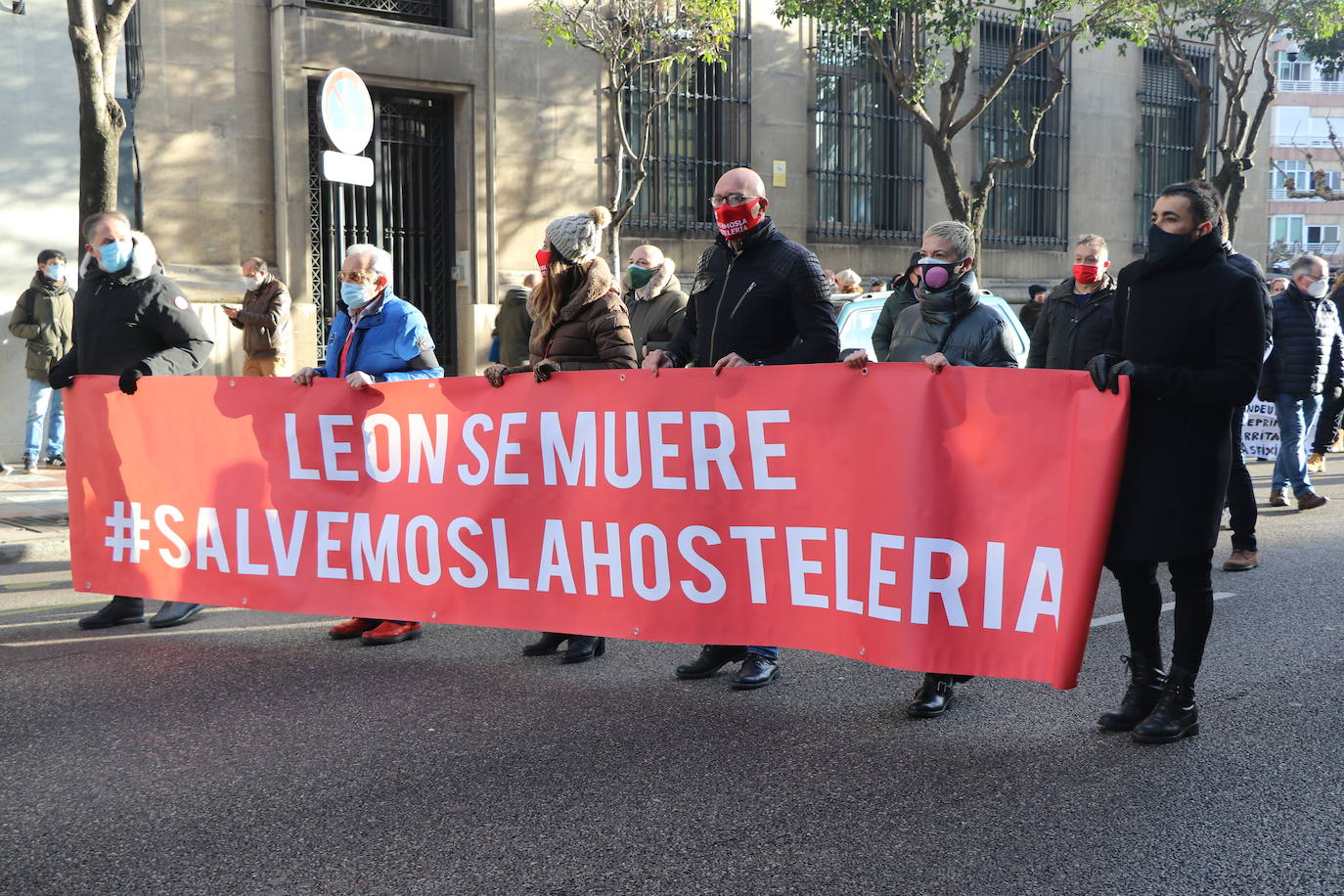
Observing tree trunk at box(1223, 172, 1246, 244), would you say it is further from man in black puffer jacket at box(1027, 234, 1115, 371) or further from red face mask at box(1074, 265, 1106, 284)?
red face mask at box(1074, 265, 1106, 284)

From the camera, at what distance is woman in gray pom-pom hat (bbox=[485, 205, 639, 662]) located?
232 inches

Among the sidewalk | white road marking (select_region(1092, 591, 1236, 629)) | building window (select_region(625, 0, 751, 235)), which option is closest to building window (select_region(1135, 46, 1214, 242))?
building window (select_region(625, 0, 751, 235))

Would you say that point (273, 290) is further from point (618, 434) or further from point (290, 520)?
point (618, 434)

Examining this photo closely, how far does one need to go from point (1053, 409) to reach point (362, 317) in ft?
10.5

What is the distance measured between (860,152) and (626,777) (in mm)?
17690

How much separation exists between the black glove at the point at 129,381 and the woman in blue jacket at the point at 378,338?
0.85m

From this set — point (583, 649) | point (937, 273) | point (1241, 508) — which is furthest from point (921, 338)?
point (1241, 508)

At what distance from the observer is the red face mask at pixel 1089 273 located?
7520 millimetres

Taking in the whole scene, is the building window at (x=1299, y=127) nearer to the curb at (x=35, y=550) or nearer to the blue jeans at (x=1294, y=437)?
the blue jeans at (x=1294, y=437)

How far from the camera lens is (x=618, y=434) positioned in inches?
207

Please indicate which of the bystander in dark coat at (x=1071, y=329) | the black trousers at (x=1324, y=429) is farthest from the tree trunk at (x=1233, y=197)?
the bystander in dark coat at (x=1071, y=329)

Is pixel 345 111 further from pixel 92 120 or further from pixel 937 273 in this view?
pixel 937 273

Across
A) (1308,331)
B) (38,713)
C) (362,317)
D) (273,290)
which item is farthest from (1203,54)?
(38,713)

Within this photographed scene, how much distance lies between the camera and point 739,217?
17.4 feet
